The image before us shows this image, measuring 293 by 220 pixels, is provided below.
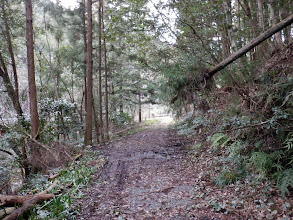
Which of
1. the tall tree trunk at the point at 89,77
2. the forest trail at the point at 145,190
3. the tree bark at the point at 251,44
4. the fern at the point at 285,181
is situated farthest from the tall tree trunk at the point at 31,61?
the fern at the point at 285,181

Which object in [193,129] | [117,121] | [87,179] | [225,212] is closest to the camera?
[225,212]

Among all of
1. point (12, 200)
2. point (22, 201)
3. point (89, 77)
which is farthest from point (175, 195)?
point (89, 77)

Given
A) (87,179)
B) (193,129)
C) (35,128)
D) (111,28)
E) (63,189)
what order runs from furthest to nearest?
(193,129)
(35,128)
(111,28)
(87,179)
(63,189)

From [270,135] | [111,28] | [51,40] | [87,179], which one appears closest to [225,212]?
[270,135]

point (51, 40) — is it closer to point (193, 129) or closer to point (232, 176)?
point (193, 129)

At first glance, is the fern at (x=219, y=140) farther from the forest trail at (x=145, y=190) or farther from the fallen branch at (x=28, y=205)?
the fallen branch at (x=28, y=205)

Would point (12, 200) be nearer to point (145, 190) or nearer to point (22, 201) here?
point (22, 201)

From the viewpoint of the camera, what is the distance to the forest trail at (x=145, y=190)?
3893 mm

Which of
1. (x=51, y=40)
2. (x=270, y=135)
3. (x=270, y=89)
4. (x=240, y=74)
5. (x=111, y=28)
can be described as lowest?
(x=270, y=135)

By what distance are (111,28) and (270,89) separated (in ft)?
16.9

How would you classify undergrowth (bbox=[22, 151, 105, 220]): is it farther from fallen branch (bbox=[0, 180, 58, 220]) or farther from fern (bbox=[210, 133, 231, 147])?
fern (bbox=[210, 133, 231, 147])

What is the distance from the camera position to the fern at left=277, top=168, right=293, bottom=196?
346cm

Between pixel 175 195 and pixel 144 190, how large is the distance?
0.81 metres

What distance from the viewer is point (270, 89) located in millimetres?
4266
